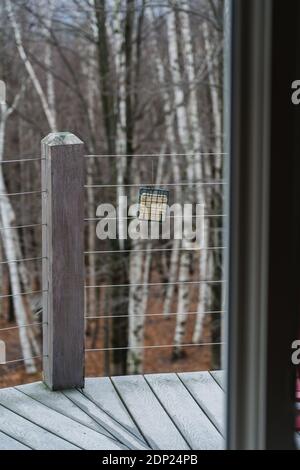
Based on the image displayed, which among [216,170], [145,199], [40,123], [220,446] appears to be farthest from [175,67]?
[220,446]

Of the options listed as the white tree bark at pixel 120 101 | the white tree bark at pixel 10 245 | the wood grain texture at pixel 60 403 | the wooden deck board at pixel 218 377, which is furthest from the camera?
the white tree bark at pixel 10 245

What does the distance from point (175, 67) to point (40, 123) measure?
120 cm

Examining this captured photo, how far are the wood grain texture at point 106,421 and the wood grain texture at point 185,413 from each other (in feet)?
0.48

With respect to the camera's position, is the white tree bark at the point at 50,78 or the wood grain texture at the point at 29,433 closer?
the wood grain texture at the point at 29,433

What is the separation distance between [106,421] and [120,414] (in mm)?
74

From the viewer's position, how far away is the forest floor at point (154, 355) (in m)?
6.31

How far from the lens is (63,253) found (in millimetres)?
2479

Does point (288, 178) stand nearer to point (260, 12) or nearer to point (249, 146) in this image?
point (249, 146)

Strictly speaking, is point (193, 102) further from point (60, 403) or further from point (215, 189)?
point (60, 403)

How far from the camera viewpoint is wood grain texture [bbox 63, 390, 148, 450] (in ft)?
6.93

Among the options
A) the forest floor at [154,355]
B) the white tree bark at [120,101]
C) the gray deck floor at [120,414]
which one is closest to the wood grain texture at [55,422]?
the gray deck floor at [120,414]

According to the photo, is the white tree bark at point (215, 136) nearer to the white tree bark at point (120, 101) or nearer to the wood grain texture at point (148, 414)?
the white tree bark at point (120, 101)

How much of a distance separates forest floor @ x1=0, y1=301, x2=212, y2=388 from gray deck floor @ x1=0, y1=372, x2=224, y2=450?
356 centimetres

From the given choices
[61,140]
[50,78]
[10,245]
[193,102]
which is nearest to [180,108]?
[193,102]
